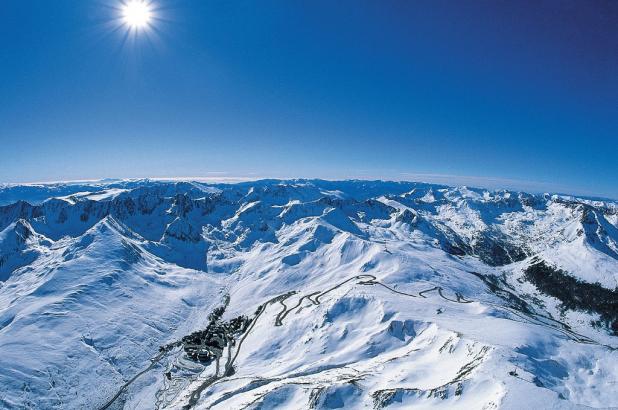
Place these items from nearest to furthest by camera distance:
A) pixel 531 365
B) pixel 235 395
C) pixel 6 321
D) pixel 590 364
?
pixel 531 365 < pixel 590 364 < pixel 235 395 < pixel 6 321

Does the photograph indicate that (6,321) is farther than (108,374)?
Yes

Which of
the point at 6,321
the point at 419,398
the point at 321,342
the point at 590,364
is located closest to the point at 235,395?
the point at 321,342

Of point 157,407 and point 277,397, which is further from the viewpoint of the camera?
point 157,407

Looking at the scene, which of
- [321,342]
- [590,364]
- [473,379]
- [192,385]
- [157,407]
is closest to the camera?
[473,379]

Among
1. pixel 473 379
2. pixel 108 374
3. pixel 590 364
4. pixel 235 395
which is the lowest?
pixel 108 374

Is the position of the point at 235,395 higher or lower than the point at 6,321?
higher

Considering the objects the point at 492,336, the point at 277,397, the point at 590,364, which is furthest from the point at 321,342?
the point at 590,364

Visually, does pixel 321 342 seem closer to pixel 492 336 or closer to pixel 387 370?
pixel 387 370

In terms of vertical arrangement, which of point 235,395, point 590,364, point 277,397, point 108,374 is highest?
point 590,364

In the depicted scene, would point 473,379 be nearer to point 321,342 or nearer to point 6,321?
point 321,342
